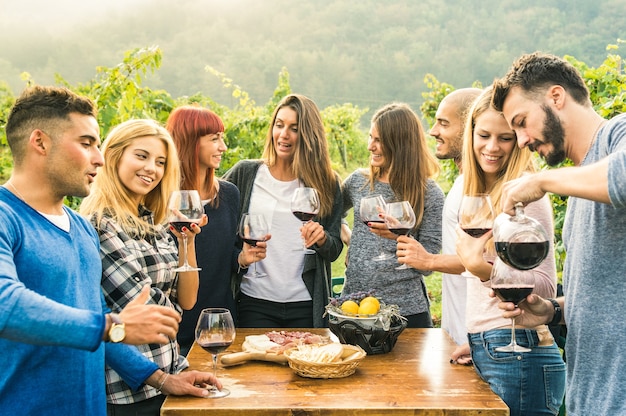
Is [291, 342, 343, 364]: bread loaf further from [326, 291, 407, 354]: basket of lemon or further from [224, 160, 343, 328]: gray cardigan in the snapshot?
[224, 160, 343, 328]: gray cardigan

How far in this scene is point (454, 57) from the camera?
38.1 ft

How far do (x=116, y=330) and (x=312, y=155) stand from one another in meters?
2.05

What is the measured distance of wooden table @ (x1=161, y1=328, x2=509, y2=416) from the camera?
1.96 meters

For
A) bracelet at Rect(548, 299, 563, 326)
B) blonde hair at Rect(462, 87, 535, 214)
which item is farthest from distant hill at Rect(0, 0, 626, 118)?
bracelet at Rect(548, 299, 563, 326)

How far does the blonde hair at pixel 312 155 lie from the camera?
345cm

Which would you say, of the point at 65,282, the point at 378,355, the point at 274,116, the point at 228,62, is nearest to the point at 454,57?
the point at 228,62

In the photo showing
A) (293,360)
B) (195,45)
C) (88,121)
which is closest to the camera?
(88,121)

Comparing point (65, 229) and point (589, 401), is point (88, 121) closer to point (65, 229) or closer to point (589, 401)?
point (65, 229)

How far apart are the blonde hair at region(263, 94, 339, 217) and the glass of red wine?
65.8 inches

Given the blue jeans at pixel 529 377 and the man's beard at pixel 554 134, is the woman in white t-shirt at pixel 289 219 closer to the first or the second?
the blue jeans at pixel 529 377

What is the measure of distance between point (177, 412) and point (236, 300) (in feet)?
4.65

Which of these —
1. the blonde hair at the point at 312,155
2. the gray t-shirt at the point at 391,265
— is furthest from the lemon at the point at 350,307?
the blonde hair at the point at 312,155

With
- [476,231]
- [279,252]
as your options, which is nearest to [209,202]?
[279,252]

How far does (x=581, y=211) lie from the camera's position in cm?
185
